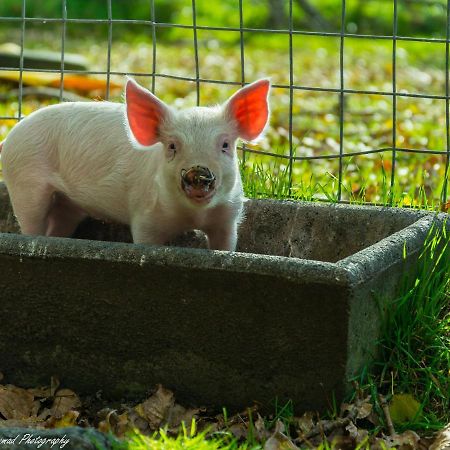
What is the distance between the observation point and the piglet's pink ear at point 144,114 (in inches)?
154

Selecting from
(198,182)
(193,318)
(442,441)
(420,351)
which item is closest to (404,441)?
(442,441)

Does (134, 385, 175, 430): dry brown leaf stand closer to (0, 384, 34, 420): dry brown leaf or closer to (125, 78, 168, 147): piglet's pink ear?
(0, 384, 34, 420): dry brown leaf

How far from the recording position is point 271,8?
50.1 ft

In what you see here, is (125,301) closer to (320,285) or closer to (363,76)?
(320,285)

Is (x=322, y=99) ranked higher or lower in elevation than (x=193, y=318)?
higher

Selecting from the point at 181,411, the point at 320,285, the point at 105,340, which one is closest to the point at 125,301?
the point at 105,340

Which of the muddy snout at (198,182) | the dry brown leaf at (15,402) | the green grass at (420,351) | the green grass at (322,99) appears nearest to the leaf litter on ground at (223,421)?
the dry brown leaf at (15,402)

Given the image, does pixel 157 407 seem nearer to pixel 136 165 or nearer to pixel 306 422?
pixel 306 422

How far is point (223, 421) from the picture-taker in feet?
11.5

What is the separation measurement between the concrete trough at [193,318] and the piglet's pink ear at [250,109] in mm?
725

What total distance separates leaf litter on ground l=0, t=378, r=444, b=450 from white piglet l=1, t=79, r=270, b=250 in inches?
30.6

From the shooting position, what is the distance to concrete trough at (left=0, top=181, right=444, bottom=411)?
10.9 ft

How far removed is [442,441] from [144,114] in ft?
5.58

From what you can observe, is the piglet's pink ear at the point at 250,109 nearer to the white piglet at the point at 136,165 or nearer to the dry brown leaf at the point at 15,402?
the white piglet at the point at 136,165
